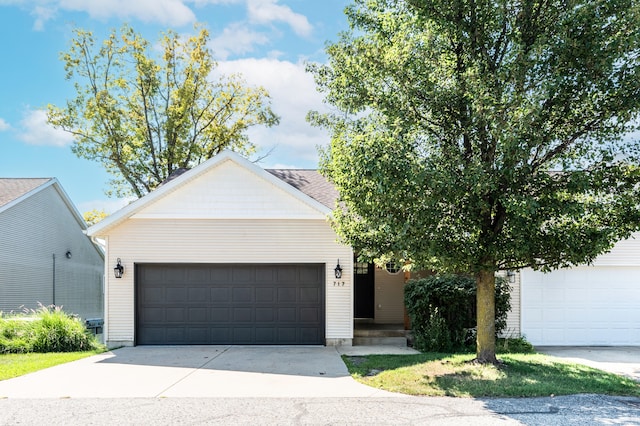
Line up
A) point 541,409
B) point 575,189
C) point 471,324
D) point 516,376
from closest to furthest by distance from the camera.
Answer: point 541,409, point 575,189, point 516,376, point 471,324

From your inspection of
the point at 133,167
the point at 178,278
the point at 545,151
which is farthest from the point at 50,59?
the point at 545,151

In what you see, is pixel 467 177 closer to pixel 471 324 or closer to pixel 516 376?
pixel 516 376

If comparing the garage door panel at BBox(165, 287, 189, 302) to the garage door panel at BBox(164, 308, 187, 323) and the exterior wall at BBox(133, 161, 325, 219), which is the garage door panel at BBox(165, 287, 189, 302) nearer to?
the garage door panel at BBox(164, 308, 187, 323)

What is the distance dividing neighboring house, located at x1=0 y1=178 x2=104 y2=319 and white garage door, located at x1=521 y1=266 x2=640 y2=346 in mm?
15445

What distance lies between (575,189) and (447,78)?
8.82 ft

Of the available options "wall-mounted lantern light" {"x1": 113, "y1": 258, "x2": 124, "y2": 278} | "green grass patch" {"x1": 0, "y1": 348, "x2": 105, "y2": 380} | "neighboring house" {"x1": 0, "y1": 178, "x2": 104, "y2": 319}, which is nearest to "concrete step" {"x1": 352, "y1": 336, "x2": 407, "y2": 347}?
"wall-mounted lantern light" {"x1": 113, "y1": 258, "x2": 124, "y2": 278}

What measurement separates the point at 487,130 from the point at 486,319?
3238 millimetres

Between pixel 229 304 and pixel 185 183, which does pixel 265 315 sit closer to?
pixel 229 304

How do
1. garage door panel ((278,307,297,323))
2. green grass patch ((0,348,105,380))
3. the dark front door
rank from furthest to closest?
the dark front door < garage door panel ((278,307,297,323)) < green grass patch ((0,348,105,380))

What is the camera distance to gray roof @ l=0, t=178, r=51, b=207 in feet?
56.6

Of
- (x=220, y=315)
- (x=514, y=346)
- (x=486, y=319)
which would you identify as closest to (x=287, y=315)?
(x=220, y=315)

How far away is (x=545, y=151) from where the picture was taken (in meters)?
8.27

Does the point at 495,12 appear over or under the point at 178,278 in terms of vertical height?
over

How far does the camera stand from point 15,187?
18312mm
